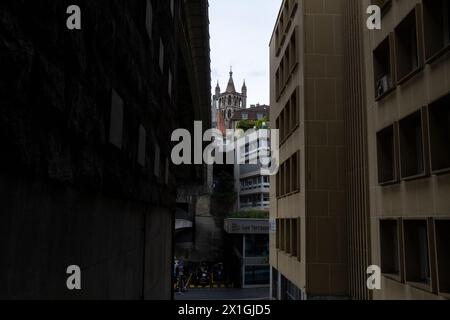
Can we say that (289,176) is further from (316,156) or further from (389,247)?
(389,247)

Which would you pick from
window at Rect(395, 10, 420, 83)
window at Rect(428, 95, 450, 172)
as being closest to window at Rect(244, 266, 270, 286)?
window at Rect(395, 10, 420, 83)

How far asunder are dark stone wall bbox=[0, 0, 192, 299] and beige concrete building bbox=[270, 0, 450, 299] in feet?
26.0

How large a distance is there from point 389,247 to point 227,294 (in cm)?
2679

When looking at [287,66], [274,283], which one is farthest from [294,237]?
[287,66]

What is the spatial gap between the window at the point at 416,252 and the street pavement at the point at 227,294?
2458cm

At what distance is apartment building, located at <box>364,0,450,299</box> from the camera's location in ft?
35.7

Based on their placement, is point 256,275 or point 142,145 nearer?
point 142,145

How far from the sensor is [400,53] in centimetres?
1338

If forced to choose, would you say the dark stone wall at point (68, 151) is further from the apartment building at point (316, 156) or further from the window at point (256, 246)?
the window at point (256, 246)

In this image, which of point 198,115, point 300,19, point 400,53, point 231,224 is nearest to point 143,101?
point 400,53

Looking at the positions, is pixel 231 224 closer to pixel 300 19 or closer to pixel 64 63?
pixel 300 19

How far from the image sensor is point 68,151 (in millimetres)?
3617

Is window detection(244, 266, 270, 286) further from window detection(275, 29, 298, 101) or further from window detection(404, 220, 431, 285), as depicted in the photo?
window detection(404, 220, 431, 285)

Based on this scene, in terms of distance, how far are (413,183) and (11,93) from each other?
11769 millimetres
